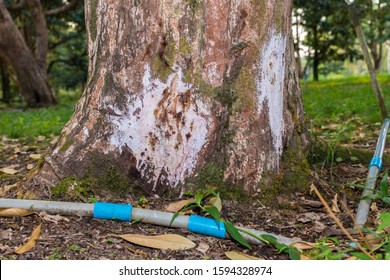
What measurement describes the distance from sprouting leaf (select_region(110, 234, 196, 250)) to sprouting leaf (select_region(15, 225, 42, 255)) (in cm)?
31

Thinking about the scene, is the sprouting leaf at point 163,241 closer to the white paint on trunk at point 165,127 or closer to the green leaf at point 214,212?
the green leaf at point 214,212

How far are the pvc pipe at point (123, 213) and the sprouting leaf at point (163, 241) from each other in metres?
0.12

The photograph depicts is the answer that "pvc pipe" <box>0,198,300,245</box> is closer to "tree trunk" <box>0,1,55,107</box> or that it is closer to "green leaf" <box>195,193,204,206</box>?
"green leaf" <box>195,193,204,206</box>

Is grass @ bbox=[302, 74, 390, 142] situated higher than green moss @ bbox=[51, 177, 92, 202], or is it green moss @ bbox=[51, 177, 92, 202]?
green moss @ bbox=[51, 177, 92, 202]

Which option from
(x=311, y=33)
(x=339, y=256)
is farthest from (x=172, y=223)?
(x=311, y=33)

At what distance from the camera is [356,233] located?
2.37 m

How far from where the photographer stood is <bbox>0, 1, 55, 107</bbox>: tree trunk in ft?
33.4

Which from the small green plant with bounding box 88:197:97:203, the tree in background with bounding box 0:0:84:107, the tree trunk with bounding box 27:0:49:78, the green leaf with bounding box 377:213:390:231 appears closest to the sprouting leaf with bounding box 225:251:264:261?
the green leaf with bounding box 377:213:390:231

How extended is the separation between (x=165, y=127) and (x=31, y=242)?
2.67ft

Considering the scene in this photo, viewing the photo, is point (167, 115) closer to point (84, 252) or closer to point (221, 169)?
point (221, 169)

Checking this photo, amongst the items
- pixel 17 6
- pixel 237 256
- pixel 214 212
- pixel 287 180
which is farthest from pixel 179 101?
pixel 17 6

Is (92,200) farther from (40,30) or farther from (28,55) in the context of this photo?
(40,30)

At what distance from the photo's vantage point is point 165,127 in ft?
8.78

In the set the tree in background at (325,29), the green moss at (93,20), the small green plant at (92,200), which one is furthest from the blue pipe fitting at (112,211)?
the tree in background at (325,29)
